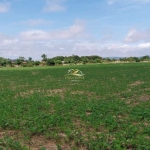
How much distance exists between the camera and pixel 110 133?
24.0 ft

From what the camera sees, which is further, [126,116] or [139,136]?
[126,116]

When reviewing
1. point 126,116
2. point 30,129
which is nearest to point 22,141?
point 30,129

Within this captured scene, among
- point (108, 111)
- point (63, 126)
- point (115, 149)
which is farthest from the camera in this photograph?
point (108, 111)

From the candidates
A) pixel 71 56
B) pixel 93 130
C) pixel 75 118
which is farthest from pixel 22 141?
pixel 71 56

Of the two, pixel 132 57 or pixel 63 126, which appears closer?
pixel 63 126

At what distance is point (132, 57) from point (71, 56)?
3211 cm

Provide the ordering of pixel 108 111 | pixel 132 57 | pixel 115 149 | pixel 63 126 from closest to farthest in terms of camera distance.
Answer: pixel 115 149
pixel 63 126
pixel 108 111
pixel 132 57

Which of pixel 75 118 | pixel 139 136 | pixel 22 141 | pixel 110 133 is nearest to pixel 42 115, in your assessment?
pixel 75 118

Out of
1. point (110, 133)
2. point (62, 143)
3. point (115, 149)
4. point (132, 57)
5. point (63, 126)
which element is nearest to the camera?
point (115, 149)

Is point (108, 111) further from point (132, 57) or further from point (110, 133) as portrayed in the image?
point (132, 57)

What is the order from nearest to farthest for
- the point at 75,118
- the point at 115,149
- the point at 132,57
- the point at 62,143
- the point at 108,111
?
the point at 115,149, the point at 62,143, the point at 75,118, the point at 108,111, the point at 132,57

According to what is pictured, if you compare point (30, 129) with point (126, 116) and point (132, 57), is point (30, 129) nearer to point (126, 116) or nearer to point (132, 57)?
point (126, 116)

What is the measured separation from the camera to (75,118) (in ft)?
30.8

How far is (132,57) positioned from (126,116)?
117 meters
